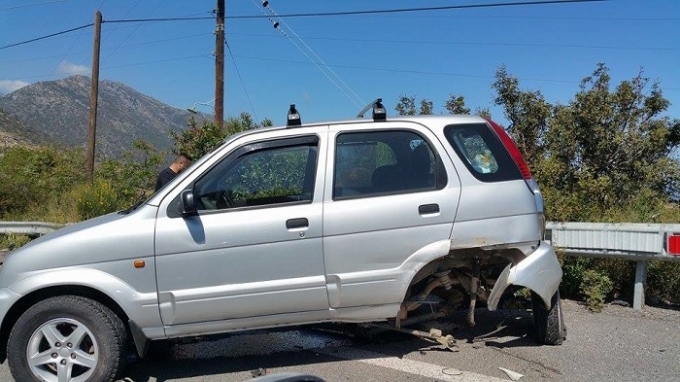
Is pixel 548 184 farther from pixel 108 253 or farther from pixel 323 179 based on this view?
pixel 108 253

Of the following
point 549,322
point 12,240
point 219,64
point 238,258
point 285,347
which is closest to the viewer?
point 238,258

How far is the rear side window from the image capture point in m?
4.54

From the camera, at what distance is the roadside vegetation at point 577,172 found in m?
6.51

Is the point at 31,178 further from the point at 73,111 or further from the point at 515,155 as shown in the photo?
the point at 73,111

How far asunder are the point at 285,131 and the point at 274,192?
497mm

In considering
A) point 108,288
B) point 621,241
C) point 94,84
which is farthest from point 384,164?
point 94,84

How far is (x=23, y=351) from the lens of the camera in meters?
4.07

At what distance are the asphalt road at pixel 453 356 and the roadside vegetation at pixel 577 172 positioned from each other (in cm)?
86

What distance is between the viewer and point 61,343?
4102 millimetres

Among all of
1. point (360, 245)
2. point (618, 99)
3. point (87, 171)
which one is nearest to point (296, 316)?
point (360, 245)

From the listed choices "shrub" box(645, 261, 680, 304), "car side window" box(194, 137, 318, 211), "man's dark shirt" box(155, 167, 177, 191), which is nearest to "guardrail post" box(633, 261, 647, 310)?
"shrub" box(645, 261, 680, 304)

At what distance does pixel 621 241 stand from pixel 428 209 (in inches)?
112

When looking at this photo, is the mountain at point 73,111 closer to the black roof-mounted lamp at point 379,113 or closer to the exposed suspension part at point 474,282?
the black roof-mounted lamp at point 379,113

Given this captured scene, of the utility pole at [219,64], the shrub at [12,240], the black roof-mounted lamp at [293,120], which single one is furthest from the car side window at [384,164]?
the utility pole at [219,64]
